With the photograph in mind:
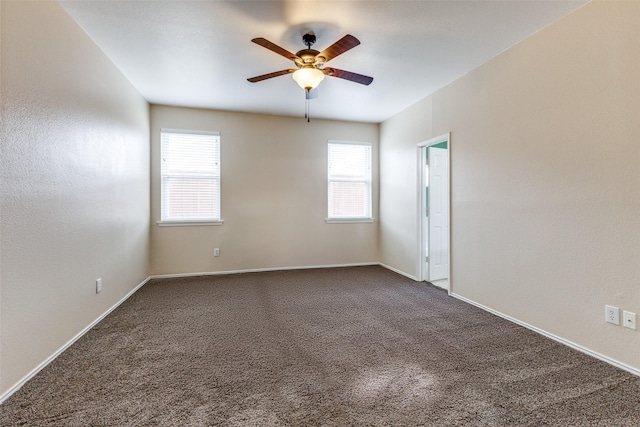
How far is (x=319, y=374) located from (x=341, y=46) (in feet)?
7.71

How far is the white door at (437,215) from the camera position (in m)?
4.28

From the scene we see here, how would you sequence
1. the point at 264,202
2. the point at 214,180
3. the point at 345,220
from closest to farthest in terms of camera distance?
the point at 214,180 → the point at 264,202 → the point at 345,220

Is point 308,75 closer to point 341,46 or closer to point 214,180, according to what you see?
point 341,46

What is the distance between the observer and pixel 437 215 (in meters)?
4.34

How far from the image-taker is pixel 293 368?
199 centimetres

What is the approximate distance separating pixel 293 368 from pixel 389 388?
0.65 meters

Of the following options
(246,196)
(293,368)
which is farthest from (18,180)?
(246,196)

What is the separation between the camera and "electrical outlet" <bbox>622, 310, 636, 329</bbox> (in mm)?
1937

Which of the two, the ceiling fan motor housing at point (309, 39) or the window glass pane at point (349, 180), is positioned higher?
the ceiling fan motor housing at point (309, 39)

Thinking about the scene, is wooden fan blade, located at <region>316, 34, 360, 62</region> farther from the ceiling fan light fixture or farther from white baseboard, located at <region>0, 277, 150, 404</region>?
white baseboard, located at <region>0, 277, 150, 404</region>

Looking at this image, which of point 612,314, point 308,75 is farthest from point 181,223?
point 612,314

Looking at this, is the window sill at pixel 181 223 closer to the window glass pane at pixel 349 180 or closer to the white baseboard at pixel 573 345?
the window glass pane at pixel 349 180

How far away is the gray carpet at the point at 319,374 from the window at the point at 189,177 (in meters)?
1.80

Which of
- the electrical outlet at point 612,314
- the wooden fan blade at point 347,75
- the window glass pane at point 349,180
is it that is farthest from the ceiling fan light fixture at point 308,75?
the electrical outlet at point 612,314
